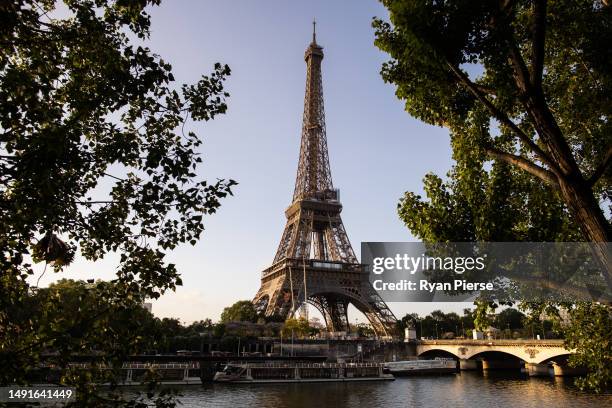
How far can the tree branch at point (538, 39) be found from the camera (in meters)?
6.20

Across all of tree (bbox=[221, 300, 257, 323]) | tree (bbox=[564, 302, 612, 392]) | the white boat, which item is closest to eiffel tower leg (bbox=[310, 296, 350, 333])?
tree (bbox=[221, 300, 257, 323])

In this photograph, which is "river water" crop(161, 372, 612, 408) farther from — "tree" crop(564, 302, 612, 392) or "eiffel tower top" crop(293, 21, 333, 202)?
"eiffel tower top" crop(293, 21, 333, 202)

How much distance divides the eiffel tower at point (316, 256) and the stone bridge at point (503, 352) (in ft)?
37.3

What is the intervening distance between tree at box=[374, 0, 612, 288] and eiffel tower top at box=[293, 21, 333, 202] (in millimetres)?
71848

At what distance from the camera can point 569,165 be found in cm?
625

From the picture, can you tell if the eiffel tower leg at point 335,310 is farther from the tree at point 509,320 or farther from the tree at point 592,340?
the tree at point 592,340

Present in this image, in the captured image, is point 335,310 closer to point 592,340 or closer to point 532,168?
point 592,340

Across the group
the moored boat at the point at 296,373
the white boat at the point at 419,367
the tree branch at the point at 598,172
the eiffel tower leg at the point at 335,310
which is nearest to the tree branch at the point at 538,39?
the tree branch at the point at 598,172

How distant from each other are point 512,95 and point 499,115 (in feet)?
2.64

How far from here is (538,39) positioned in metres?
6.31

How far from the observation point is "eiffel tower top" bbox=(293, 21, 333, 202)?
84.6 m

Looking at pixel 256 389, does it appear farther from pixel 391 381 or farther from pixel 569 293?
pixel 569 293

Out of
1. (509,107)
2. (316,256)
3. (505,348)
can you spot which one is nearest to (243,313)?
(316,256)

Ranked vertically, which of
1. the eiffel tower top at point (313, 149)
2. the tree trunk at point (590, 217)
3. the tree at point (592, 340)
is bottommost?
the tree at point (592, 340)
